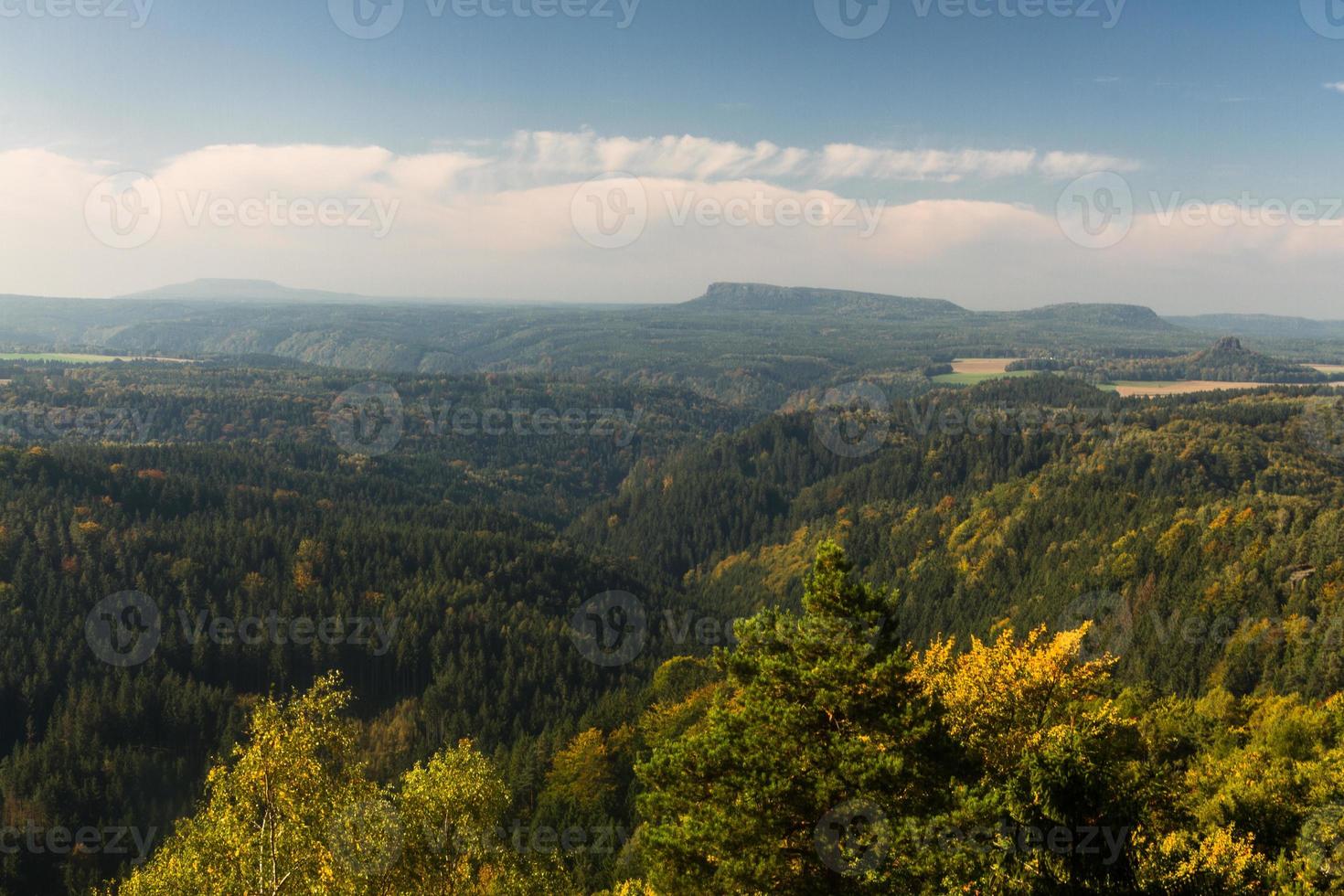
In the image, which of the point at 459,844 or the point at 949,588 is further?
the point at 949,588

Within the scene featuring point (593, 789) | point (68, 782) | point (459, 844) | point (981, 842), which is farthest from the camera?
point (68, 782)

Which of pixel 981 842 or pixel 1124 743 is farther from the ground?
pixel 981 842

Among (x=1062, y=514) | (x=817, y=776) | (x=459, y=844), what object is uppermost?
(x=817, y=776)

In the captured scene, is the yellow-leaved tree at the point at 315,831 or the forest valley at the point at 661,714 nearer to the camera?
the forest valley at the point at 661,714

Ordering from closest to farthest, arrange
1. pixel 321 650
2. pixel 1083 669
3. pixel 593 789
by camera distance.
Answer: pixel 1083 669 < pixel 593 789 < pixel 321 650

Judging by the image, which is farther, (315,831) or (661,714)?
(661,714)

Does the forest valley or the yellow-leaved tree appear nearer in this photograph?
the forest valley

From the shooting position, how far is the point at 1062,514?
191 m

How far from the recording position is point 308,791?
2603cm

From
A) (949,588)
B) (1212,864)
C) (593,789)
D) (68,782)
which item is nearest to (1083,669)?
(1212,864)

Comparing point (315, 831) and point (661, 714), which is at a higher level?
point (315, 831)

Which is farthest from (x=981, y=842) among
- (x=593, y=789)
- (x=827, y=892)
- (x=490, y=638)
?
(x=490, y=638)

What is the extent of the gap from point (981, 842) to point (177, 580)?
183152 mm

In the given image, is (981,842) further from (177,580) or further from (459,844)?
(177,580)
